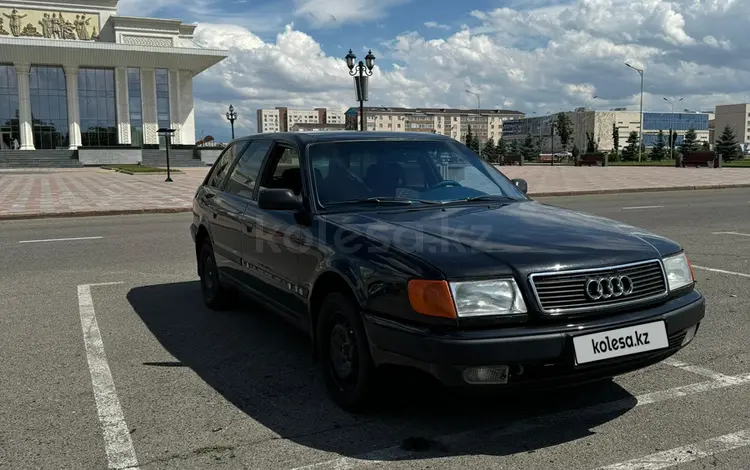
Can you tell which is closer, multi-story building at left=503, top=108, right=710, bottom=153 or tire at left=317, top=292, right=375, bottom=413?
tire at left=317, top=292, right=375, bottom=413

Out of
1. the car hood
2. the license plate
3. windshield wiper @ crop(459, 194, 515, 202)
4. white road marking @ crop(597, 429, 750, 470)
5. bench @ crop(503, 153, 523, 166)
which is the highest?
bench @ crop(503, 153, 523, 166)

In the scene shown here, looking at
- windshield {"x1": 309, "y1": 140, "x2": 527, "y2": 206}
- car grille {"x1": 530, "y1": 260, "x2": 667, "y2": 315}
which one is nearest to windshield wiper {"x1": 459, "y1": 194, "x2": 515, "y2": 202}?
windshield {"x1": 309, "y1": 140, "x2": 527, "y2": 206}

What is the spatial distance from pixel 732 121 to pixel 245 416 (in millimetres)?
171730

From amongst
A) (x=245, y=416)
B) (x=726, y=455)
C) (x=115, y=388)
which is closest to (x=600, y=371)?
(x=726, y=455)

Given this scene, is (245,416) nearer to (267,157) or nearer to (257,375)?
(257,375)

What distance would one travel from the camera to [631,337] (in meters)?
3.21

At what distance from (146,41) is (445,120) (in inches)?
4164

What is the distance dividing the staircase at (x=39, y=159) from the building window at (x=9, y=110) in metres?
5.52

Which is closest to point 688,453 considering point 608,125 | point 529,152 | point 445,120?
point 529,152

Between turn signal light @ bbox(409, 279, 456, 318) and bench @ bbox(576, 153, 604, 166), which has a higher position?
bench @ bbox(576, 153, 604, 166)

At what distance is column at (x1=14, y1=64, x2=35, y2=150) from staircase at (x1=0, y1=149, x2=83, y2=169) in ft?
15.5

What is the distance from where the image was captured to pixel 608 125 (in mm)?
149875

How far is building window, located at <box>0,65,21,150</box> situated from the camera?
60.2 m

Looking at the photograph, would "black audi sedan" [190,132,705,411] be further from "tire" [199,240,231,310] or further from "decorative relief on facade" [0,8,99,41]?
"decorative relief on facade" [0,8,99,41]
